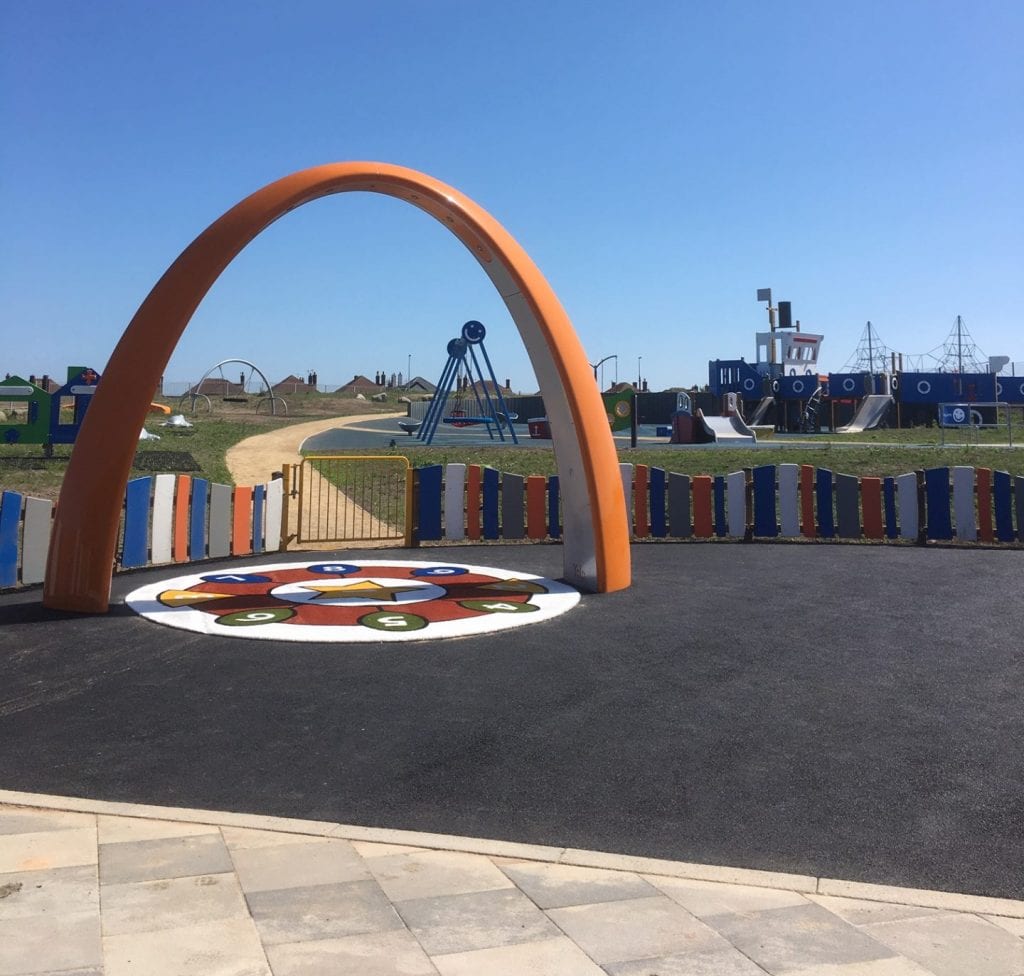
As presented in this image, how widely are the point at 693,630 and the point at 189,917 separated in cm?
595

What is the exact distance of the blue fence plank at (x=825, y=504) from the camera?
49.4 ft

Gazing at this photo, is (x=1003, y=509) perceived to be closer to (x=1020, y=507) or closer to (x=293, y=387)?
(x=1020, y=507)

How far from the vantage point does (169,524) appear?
12.2 meters

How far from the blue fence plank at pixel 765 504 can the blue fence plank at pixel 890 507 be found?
182 cm

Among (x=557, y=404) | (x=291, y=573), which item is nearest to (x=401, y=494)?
(x=291, y=573)

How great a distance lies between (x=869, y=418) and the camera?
Answer: 5306 cm

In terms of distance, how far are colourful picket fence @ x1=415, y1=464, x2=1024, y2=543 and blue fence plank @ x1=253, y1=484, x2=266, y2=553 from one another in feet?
8.15

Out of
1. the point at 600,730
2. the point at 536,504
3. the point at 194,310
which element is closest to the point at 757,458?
the point at 536,504

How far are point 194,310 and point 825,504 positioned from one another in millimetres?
10538

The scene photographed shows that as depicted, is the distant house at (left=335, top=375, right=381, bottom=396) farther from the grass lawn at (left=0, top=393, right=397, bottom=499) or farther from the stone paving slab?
the stone paving slab

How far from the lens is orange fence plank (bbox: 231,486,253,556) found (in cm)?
1317

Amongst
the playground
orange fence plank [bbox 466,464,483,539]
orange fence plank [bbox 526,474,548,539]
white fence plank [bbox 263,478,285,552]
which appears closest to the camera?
the playground

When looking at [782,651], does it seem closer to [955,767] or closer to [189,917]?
[955,767]

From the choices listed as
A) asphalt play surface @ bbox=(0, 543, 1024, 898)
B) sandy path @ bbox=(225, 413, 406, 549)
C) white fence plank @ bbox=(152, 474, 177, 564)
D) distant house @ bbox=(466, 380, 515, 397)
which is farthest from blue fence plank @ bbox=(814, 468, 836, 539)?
distant house @ bbox=(466, 380, 515, 397)
